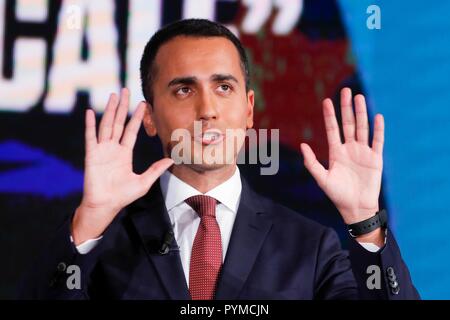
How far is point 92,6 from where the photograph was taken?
321cm

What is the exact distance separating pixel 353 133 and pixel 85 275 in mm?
1049

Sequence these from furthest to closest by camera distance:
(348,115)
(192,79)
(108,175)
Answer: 1. (192,79)
2. (348,115)
3. (108,175)

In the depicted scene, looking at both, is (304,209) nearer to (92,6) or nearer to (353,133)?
(353,133)

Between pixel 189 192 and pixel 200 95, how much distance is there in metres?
0.36

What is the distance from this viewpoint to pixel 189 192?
8.75 ft

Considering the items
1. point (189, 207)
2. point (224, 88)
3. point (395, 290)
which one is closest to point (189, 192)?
point (189, 207)

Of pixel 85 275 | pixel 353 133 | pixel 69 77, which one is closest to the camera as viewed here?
pixel 85 275

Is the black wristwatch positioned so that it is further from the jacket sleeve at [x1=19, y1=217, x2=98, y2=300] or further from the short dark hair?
the jacket sleeve at [x1=19, y1=217, x2=98, y2=300]

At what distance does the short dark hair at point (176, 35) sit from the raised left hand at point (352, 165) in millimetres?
498

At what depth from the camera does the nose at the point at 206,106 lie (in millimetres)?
2639

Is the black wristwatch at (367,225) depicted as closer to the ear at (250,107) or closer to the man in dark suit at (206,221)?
the man in dark suit at (206,221)

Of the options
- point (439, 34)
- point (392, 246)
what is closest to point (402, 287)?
point (392, 246)

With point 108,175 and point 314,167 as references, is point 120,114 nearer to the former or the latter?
point 108,175

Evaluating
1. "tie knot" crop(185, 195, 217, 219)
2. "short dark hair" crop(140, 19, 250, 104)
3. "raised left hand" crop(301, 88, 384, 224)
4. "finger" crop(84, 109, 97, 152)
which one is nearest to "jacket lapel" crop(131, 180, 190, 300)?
"tie knot" crop(185, 195, 217, 219)
